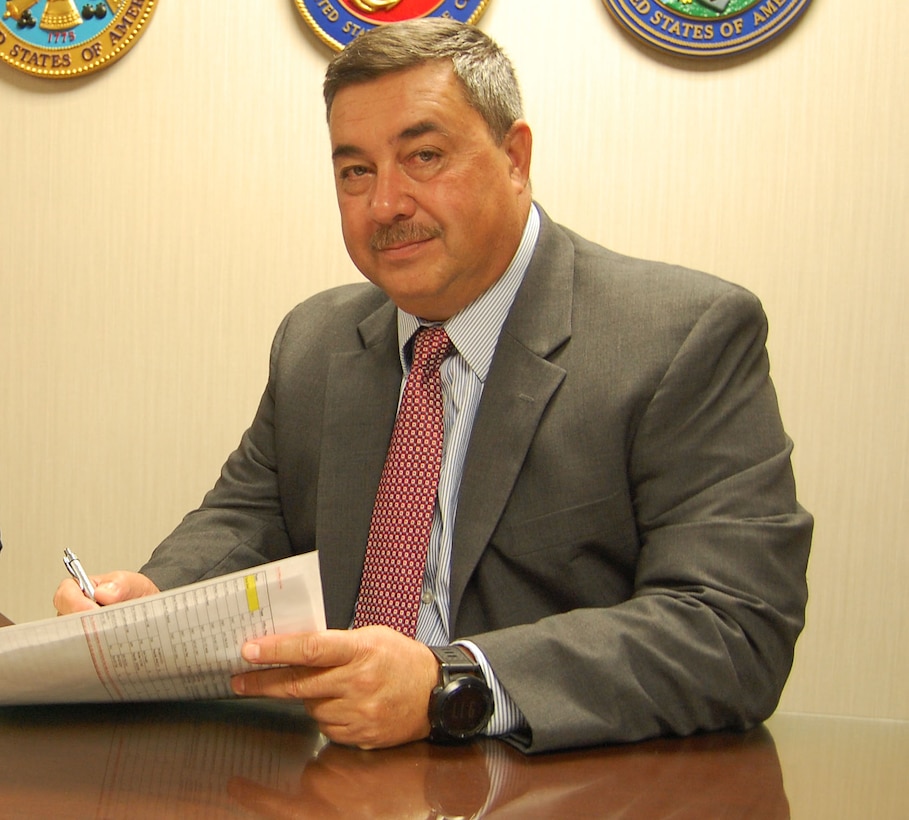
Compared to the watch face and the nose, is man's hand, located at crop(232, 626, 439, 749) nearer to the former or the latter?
the watch face

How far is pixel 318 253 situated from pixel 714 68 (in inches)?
40.5

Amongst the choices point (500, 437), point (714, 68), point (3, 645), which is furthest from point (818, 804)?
point (714, 68)

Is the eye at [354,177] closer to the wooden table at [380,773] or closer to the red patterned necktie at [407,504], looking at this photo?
the red patterned necktie at [407,504]

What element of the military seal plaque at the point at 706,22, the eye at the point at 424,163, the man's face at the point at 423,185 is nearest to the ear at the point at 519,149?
the man's face at the point at 423,185

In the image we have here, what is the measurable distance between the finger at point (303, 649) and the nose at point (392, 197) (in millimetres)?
720

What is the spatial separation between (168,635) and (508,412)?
2.05 ft

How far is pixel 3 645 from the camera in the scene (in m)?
1.12

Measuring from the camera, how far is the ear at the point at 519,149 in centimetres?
168

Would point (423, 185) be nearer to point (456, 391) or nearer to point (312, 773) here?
point (456, 391)

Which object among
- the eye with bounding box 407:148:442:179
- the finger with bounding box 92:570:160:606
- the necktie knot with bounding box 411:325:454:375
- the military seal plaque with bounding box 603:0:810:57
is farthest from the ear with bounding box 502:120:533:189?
the military seal plaque with bounding box 603:0:810:57

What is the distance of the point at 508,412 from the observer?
1.53 meters

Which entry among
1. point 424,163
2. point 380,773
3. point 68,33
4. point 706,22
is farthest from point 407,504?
point 68,33

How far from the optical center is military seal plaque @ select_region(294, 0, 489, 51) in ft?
8.58

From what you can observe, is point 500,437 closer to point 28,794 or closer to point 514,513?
point 514,513
